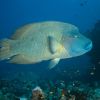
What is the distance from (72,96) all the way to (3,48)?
3104 mm

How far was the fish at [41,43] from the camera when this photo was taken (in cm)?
345

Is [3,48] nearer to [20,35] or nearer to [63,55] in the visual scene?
[20,35]

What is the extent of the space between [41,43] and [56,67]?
54.8 ft

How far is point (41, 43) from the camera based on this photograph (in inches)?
137

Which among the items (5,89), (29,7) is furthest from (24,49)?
(29,7)

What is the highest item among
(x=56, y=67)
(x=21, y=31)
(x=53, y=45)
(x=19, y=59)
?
(x=56, y=67)

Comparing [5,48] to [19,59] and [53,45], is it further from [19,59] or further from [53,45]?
[53,45]

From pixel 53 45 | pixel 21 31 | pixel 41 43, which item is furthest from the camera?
pixel 21 31

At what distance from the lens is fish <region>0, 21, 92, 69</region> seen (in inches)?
136

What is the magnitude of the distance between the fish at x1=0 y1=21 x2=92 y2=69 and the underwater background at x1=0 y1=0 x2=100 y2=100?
0.58 feet

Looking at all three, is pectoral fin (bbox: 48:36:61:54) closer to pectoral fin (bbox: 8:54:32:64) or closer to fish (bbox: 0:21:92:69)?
fish (bbox: 0:21:92:69)

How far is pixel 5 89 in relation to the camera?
11570 mm

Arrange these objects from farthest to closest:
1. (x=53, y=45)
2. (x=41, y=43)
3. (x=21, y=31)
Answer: (x=21, y=31)
(x=41, y=43)
(x=53, y=45)

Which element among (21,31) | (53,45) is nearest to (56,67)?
(21,31)
